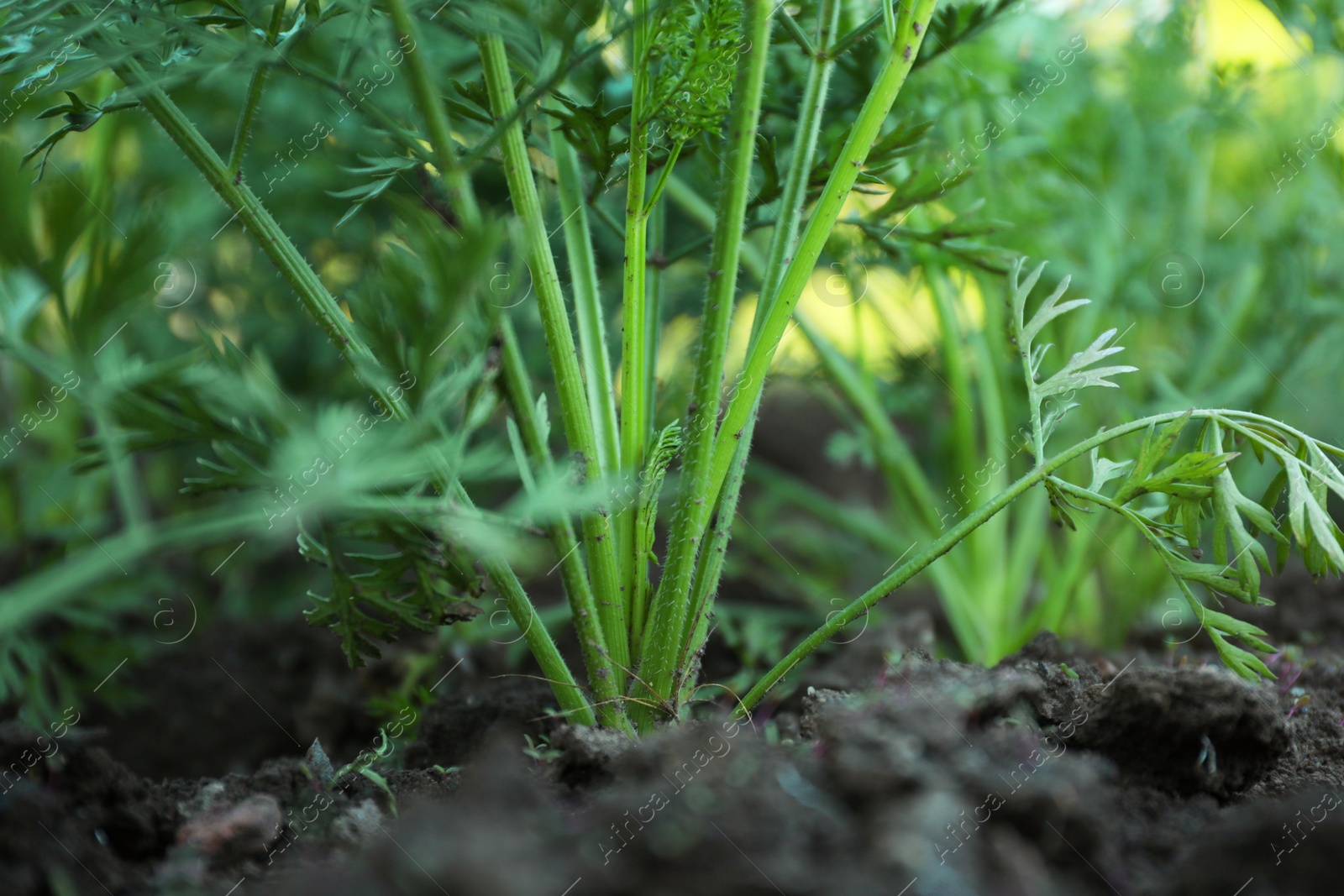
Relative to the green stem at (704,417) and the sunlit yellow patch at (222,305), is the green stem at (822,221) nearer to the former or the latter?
the green stem at (704,417)

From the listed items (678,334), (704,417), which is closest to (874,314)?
(678,334)

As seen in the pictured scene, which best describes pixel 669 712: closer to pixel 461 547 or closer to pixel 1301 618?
pixel 461 547

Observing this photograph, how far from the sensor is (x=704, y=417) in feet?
2.38

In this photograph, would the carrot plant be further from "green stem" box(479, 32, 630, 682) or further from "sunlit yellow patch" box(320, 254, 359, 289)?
"sunlit yellow patch" box(320, 254, 359, 289)

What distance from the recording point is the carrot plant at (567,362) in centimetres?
58

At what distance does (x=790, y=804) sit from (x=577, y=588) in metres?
0.30

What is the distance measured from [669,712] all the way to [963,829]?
0.31 metres

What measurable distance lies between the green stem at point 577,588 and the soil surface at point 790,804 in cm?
6

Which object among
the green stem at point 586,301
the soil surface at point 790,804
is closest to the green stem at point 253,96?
the green stem at point 586,301

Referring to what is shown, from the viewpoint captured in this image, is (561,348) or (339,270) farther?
(339,270)

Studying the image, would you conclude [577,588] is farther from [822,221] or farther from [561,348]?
[822,221]

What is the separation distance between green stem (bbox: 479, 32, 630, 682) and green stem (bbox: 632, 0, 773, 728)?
4 cm

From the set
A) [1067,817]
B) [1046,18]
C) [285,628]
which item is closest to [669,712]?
[1067,817]

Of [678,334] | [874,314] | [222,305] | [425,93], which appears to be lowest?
[874,314]
